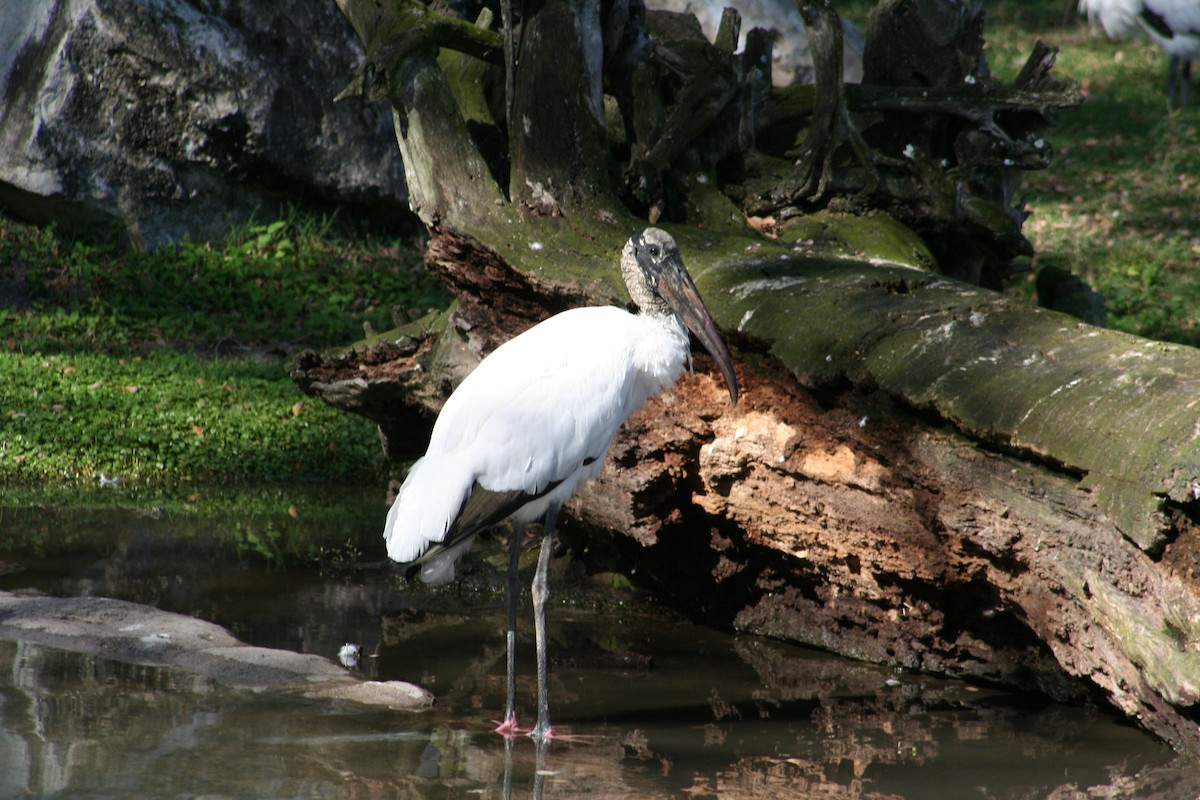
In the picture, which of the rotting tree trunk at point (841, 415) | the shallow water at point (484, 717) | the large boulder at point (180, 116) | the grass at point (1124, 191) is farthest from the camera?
the large boulder at point (180, 116)

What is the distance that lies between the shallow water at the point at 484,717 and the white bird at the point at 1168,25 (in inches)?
359

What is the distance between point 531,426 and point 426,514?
1.31ft

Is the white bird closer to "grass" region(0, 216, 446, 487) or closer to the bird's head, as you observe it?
"grass" region(0, 216, 446, 487)

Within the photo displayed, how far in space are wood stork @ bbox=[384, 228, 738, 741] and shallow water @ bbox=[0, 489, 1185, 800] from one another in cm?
36

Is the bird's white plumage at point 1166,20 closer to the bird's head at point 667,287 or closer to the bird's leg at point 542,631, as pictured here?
the bird's head at point 667,287

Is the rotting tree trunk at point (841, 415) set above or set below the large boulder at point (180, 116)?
below

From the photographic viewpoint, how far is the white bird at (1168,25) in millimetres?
11844

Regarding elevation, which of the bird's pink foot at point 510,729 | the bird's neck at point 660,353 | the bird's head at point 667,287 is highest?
the bird's head at point 667,287

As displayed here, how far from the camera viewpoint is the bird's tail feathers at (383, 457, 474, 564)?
13.0 feet

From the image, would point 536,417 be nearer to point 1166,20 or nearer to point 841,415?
point 841,415

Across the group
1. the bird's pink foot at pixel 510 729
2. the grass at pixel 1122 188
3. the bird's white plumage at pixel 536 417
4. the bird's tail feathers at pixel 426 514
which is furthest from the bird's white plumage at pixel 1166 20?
the bird's pink foot at pixel 510 729

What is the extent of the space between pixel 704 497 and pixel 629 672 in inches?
26.6

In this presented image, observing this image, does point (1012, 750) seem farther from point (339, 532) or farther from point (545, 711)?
point (339, 532)

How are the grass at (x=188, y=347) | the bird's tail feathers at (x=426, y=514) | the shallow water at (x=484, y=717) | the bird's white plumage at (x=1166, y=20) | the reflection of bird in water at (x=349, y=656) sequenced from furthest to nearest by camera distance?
1. the bird's white plumage at (x=1166, y=20)
2. the grass at (x=188, y=347)
3. the reflection of bird in water at (x=349, y=656)
4. the bird's tail feathers at (x=426, y=514)
5. the shallow water at (x=484, y=717)
